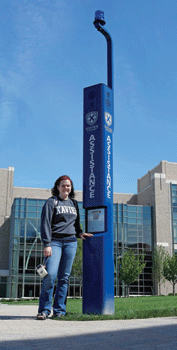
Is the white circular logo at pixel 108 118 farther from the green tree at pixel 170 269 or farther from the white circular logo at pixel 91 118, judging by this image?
the green tree at pixel 170 269

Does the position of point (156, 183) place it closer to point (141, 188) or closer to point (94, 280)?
point (141, 188)

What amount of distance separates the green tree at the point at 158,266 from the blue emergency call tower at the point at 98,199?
123 ft

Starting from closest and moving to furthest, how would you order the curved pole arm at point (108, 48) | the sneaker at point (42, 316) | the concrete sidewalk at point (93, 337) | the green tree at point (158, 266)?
1. the concrete sidewalk at point (93, 337)
2. the sneaker at point (42, 316)
3. the curved pole arm at point (108, 48)
4. the green tree at point (158, 266)

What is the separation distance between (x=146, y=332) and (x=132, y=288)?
133 feet

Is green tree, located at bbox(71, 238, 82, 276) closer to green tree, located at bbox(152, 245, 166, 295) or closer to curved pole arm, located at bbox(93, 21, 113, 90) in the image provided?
green tree, located at bbox(152, 245, 166, 295)

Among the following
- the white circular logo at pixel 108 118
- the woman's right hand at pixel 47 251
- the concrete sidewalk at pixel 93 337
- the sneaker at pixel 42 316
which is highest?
the white circular logo at pixel 108 118

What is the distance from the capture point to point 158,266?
42.2m

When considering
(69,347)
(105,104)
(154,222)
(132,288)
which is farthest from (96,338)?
(154,222)

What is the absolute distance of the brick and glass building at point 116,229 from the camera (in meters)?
40.2

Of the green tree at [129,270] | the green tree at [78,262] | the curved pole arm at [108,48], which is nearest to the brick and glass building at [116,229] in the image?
the green tree at [129,270]

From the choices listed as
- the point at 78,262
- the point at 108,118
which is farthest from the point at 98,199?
the point at 78,262

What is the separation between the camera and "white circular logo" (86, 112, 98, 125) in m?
6.44

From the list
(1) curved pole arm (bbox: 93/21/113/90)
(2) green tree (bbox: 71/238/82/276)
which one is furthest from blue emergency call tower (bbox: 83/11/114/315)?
(2) green tree (bbox: 71/238/82/276)

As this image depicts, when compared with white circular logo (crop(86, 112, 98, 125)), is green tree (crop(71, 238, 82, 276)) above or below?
below
